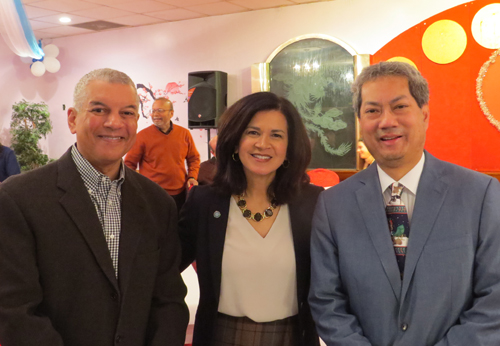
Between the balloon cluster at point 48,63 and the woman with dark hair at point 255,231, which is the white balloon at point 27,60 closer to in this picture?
the balloon cluster at point 48,63

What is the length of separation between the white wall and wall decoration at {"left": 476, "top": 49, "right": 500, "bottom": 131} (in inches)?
36.9

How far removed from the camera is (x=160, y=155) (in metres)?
5.93

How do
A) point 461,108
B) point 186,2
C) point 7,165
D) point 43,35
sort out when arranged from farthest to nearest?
point 43,35 < point 186,2 < point 461,108 < point 7,165

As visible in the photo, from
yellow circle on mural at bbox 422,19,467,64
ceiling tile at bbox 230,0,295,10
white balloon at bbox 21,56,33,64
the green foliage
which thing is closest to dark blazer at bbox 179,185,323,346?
yellow circle on mural at bbox 422,19,467,64

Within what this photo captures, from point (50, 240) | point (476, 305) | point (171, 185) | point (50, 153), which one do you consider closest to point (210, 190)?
point (50, 240)

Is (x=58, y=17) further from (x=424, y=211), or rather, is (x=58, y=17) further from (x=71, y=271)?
(x=424, y=211)

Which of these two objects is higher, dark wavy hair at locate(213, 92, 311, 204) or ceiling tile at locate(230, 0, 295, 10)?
ceiling tile at locate(230, 0, 295, 10)

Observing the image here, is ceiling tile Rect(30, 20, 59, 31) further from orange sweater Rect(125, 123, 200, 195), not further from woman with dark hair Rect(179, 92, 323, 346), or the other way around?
woman with dark hair Rect(179, 92, 323, 346)

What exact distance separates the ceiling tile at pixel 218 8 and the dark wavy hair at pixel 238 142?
528 centimetres

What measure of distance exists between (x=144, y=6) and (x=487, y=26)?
4621mm

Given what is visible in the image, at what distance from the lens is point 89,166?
1646 mm

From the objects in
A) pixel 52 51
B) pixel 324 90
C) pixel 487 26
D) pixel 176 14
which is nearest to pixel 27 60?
pixel 52 51

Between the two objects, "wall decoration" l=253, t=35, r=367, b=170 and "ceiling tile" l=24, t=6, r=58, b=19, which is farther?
"ceiling tile" l=24, t=6, r=58, b=19

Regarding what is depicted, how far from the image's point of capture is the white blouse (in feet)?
6.21
